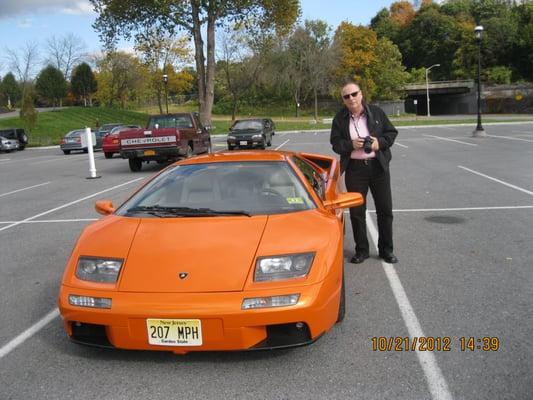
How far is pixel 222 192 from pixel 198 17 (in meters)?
31.1

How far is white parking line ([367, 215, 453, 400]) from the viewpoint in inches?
115

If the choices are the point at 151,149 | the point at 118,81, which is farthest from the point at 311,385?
the point at 118,81

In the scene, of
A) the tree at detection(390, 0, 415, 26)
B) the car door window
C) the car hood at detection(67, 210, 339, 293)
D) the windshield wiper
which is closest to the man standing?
the car door window

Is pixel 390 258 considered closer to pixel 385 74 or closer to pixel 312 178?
pixel 312 178

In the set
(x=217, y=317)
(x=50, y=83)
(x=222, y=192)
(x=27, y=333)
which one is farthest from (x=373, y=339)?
(x=50, y=83)

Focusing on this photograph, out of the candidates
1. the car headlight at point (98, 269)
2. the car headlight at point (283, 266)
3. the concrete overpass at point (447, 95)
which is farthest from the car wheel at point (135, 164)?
the concrete overpass at point (447, 95)

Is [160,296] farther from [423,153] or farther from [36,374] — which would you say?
[423,153]

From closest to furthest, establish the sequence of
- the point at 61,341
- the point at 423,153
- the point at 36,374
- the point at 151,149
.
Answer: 1. the point at 36,374
2. the point at 61,341
3. the point at 151,149
4. the point at 423,153

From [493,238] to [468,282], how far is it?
5.85 feet

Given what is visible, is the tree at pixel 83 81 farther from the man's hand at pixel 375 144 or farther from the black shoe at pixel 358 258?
the man's hand at pixel 375 144

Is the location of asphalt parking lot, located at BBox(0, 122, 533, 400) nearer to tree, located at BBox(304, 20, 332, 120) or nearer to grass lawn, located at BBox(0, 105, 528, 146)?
grass lawn, located at BBox(0, 105, 528, 146)

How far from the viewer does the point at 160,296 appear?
3.06 meters

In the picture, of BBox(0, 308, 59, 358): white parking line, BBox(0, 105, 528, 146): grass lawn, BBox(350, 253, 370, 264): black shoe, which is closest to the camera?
BBox(0, 308, 59, 358): white parking line

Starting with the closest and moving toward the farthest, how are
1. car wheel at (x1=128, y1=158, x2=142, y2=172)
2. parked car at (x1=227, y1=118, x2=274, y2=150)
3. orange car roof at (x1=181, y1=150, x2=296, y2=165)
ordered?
orange car roof at (x1=181, y1=150, x2=296, y2=165), car wheel at (x1=128, y1=158, x2=142, y2=172), parked car at (x1=227, y1=118, x2=274, y2=150)
